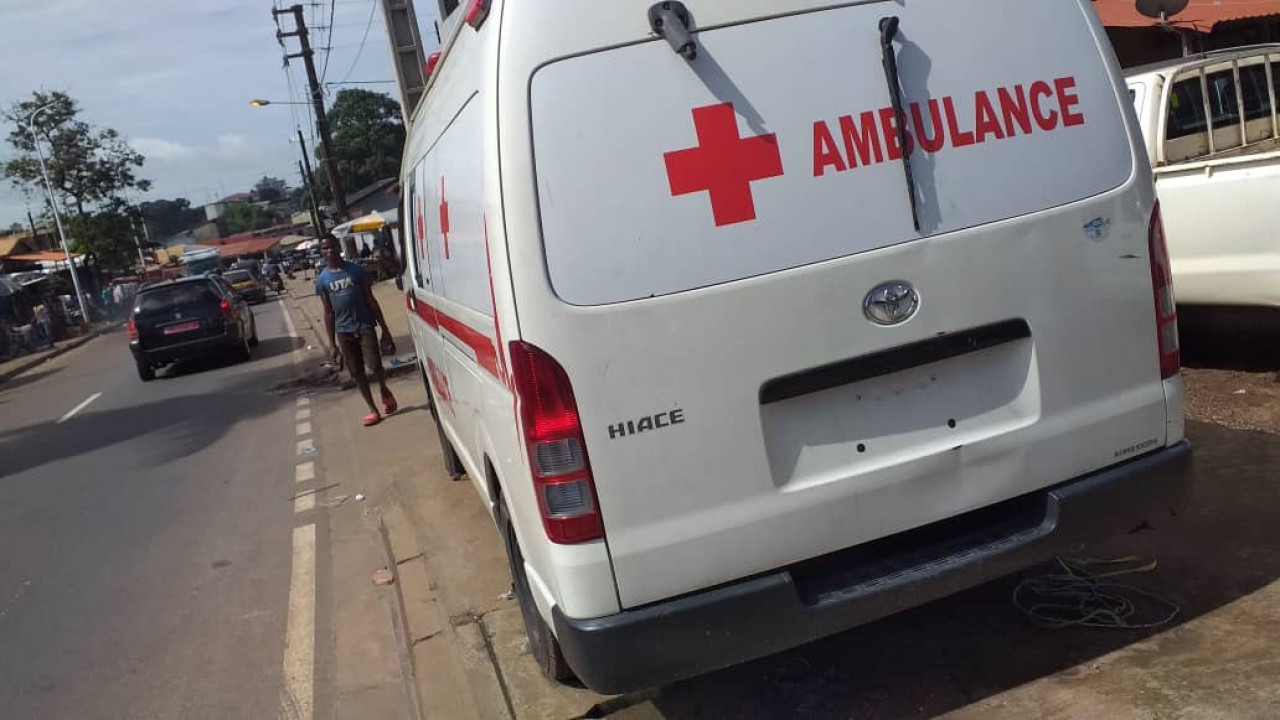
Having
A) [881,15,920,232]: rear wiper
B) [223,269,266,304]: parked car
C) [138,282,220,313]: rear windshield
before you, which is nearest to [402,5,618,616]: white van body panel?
[881,15,920,232]: rear wiper

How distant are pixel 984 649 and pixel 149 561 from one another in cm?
540

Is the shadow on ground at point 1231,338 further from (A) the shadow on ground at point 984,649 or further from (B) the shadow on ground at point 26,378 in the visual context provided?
(B) the shadow on ground at point 26,378

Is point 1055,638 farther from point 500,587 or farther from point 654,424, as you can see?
point 500,587

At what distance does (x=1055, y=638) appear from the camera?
3.70 metres

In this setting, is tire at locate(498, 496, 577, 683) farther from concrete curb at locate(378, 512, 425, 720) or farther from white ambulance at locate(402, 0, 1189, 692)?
concrete curb at locate(378, 512, 425, 720)

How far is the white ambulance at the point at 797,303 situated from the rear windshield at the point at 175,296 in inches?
631

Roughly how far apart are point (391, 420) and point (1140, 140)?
8.39 m

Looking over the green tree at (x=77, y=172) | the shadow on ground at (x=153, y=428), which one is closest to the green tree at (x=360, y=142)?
the green tree at (x=77, y=172)

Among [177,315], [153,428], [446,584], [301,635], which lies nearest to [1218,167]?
[446,584]

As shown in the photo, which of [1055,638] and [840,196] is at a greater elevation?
[840,196]

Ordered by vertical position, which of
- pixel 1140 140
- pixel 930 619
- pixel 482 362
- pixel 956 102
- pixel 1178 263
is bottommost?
pixel 930 619

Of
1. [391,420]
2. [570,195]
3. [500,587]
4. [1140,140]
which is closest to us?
[570,195]

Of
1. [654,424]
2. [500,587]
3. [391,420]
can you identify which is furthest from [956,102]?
[391,420]

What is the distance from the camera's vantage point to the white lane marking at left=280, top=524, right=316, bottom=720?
4.45 m
